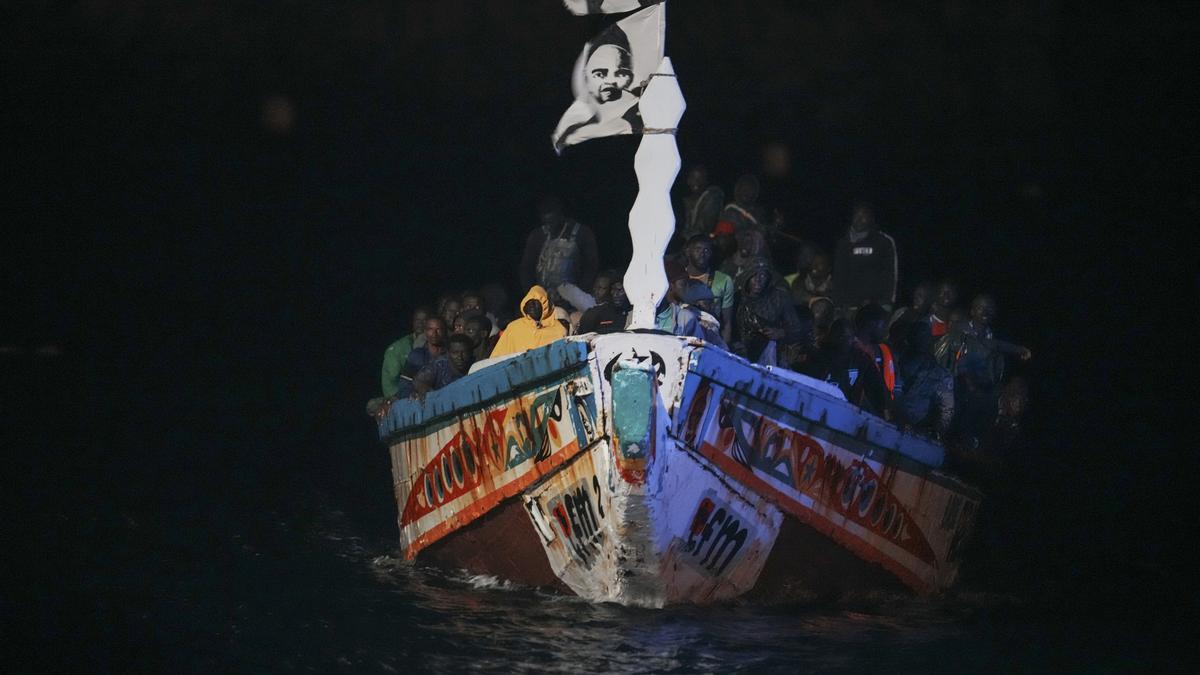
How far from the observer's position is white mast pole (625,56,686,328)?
10680 mm

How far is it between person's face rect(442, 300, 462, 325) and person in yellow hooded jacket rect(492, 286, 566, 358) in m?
1.68

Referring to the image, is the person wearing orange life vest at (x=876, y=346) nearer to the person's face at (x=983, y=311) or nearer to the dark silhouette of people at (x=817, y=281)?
the person's face at (x=983, y=311)

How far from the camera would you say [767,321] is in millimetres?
12391

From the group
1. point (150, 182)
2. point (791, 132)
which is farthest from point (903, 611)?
point (150, 182)

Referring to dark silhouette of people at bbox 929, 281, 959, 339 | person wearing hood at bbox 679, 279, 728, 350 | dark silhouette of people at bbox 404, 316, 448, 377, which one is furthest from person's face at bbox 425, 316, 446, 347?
dark silhouette of people at bbox 929, 281, 959, 339

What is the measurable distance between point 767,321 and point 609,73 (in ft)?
7.25

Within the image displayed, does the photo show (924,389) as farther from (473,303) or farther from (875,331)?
(473,303)

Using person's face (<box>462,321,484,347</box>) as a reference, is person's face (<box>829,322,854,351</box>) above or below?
above

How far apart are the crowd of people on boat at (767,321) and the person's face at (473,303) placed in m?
0.01

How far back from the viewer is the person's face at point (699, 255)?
41.6 feet

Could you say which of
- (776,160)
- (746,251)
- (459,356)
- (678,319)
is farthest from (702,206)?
(776,160)

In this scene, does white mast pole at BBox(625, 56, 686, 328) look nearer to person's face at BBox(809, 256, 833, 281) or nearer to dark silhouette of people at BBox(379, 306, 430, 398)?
dark silhouette of people at BBox(379, 306, 430, 398)

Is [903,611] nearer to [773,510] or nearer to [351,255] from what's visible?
[773,510]

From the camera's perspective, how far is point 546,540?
11.4 m
